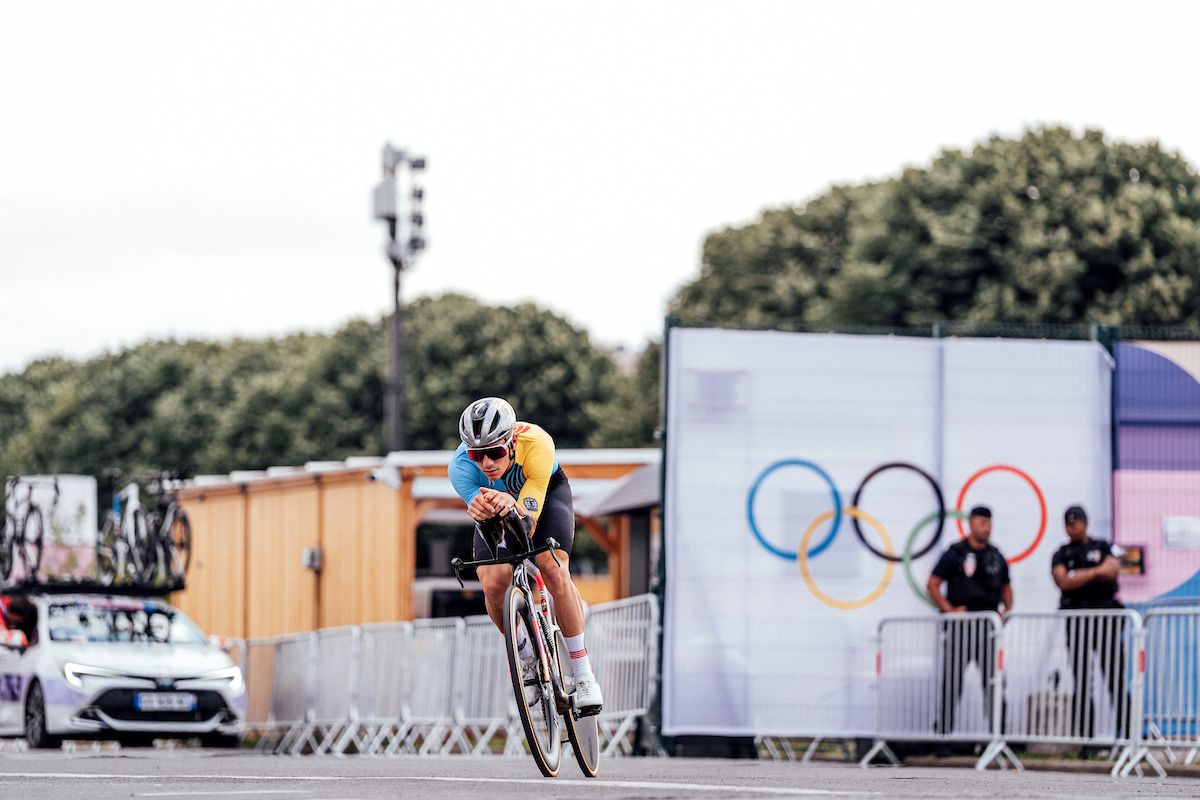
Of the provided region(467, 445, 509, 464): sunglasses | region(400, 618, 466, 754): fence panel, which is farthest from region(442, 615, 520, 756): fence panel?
region(467, 445, 509, 464): sunglasses

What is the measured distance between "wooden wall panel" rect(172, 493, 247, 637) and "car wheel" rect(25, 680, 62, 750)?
11334mm

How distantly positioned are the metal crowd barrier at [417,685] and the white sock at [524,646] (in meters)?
7.37

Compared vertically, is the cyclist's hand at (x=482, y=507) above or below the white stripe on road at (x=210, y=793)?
above

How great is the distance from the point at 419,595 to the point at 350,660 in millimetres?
9862

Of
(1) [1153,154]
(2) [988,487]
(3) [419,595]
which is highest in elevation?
(1) [1153,154]

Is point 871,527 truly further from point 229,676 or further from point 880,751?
point 229,676

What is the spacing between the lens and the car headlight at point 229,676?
2056 cm

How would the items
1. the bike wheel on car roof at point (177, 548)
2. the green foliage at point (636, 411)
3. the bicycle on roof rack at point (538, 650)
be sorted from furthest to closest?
the green foliage at point (636, 411) < the bike wheel on car roof at point (177, 548) < the bicycle on roof rack at point (538, 650)

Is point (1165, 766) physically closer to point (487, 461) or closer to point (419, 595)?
point (487, 461)

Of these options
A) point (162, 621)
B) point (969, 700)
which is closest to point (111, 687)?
point (162, 621)

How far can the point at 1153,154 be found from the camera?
42312 millimetres

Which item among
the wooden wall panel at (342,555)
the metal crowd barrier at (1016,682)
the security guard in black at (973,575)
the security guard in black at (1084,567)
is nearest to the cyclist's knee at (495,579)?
the metal crowd barrier at (1016,682)

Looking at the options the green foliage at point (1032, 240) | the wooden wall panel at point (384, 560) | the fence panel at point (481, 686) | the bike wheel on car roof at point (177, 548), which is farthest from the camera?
the green foliage at point (1032, 240)

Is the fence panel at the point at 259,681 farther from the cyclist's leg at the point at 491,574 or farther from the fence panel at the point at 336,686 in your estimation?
the cyclist's leg at the point at 491,574
